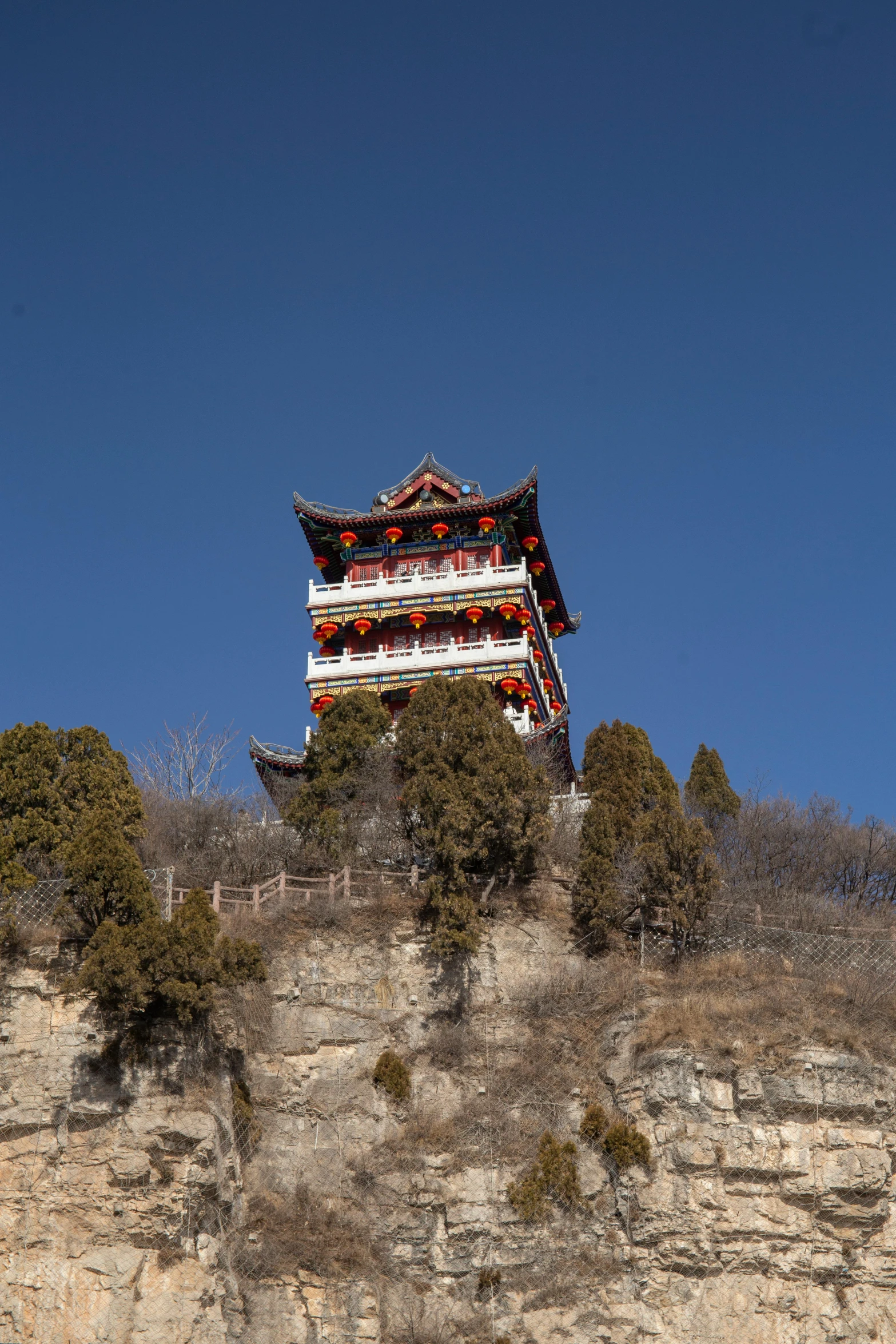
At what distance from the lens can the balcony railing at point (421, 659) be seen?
5078 cm

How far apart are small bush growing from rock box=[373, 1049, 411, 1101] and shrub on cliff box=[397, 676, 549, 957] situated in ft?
8.72

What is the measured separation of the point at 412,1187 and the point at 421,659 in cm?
2532

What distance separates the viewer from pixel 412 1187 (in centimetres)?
2802

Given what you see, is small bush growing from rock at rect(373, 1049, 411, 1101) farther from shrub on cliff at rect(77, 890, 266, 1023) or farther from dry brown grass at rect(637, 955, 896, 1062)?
dry brown grass at rect(637, 955, 896, 1062)

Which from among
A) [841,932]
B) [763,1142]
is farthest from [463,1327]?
[841,932]

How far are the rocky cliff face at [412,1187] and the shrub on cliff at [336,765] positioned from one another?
7.30m

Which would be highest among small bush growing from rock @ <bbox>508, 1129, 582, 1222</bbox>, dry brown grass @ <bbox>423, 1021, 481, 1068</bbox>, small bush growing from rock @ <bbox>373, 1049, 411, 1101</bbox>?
dry brown grass @ <bbox>423, 1021, 481, 1068</bbox>

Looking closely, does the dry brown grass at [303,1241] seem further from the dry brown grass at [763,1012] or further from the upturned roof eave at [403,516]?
Result: the upturned roof eave at [403,516]

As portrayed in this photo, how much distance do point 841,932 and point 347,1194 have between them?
13.5 meters

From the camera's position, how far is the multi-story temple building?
50.8 m

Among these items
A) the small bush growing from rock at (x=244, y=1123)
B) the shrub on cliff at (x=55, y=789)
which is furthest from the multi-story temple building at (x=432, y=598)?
the small bush growing from rock at (x=244, y=1123)

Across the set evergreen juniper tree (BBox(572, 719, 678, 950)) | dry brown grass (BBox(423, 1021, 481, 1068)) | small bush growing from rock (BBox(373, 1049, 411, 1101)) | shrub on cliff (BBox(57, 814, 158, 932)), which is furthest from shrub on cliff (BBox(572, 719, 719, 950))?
shrub on cliff (BBox(57, 814, 158, 932))

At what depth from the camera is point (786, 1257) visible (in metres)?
27.2

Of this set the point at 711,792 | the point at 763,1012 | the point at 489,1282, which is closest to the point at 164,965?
the point at 489,1282
